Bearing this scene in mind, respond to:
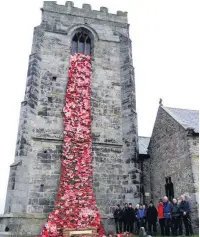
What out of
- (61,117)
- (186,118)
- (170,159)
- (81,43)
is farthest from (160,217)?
(81,43)

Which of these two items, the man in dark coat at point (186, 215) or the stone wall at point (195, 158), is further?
the stone wall at point (195, 158)

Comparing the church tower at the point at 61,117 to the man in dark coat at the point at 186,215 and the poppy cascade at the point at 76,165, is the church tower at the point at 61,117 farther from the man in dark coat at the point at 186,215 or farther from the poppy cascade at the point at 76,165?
the man in dark coat at the point at 186,215

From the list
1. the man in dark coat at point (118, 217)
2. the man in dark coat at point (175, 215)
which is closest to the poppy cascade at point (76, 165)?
the man in dark coat at point (118, 217)

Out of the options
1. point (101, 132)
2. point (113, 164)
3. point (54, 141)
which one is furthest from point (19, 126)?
point (113, 164)

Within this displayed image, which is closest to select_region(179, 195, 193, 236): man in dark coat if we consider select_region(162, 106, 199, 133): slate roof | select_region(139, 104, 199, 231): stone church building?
select_region(139, 104, 199, 231): stone church building

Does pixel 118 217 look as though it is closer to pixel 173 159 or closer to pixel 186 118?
pixel 173 159

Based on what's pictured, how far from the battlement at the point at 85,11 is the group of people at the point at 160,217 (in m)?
13.9

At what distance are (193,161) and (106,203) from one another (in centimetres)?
530

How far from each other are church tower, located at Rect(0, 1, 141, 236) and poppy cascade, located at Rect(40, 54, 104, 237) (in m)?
0.39

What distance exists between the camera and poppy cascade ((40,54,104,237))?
45.6 ft

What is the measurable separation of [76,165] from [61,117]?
3.15 meters

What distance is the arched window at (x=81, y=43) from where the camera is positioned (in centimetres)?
1931

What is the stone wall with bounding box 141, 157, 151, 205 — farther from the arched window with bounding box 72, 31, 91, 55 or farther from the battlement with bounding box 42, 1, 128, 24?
the battlement with bounding box 42, 1, 128, 24

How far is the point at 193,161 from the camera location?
1348cm
